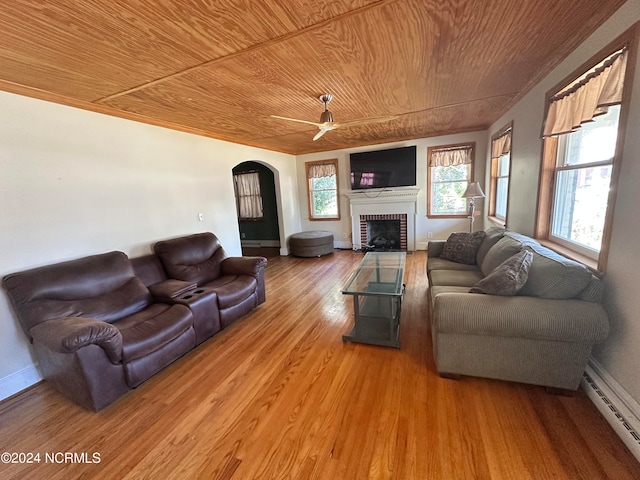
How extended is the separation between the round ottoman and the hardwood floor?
3485 millimetres

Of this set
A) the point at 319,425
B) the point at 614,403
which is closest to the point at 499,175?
the point at 614,403

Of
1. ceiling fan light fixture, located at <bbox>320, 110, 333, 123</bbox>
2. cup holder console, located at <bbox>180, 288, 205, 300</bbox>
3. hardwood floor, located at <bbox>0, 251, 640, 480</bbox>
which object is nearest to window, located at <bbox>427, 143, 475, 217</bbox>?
ceiling fan light fixture, located at <bbox>320, 110, 333, 123</bbox>

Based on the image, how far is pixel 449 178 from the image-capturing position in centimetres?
544

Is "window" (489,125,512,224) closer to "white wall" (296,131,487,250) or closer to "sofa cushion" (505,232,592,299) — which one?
"white wall" (296,131,487,250)

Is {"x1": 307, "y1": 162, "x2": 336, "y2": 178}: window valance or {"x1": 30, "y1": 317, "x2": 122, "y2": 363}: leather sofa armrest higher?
Result: {"x1": 307, "y1": 162, "x2": 336, "y2": 178}: window valance

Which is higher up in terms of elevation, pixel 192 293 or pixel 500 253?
pixel 500 253

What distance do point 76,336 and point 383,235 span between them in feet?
17.9

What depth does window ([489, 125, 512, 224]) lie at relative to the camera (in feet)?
12.6

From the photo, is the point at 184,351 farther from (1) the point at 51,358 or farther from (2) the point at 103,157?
(2) the point at 103,157

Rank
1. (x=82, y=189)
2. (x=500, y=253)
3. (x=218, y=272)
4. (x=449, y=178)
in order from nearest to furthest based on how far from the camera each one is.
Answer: (x=500, y=253)
(x=82, y=189)
(x=218, y=272)
(x=449, y=178)

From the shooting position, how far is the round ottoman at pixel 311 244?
19.1 ft

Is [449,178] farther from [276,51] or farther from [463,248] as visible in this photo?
[276,51]

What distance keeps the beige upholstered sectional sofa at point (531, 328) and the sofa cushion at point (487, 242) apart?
935 millimetres

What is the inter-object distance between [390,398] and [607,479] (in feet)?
3.40
